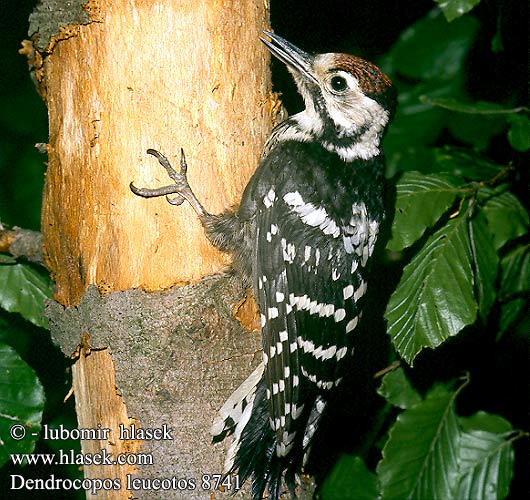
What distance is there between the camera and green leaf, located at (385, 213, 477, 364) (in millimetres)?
2195

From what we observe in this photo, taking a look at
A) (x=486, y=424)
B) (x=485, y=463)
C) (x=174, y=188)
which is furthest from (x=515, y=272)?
(x=174, y=188)

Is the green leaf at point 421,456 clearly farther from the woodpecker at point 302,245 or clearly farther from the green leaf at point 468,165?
the green leaf at point 468,165

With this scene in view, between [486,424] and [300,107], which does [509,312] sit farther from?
[300,107]

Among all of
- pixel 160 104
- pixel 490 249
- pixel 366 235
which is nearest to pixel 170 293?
pixel 160 104

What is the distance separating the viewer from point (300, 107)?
11.0 feet

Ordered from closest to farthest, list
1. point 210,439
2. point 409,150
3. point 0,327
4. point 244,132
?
point 210,439 < point 244,132 < point 0,327 < point 409,150

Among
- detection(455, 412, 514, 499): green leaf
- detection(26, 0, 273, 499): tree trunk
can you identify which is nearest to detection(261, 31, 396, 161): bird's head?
detection(26, 0, 273, 499): tree trunk

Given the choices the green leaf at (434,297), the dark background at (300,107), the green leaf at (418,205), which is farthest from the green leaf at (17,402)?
the green leaf at (418,205)

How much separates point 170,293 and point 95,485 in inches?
26.5

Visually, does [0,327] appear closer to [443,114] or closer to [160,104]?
[160,104]

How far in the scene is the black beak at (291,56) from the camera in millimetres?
2408

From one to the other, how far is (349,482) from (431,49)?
2180 millimetres

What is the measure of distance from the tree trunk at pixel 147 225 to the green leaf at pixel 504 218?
3.39ft

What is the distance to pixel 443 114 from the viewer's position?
11.2ft
